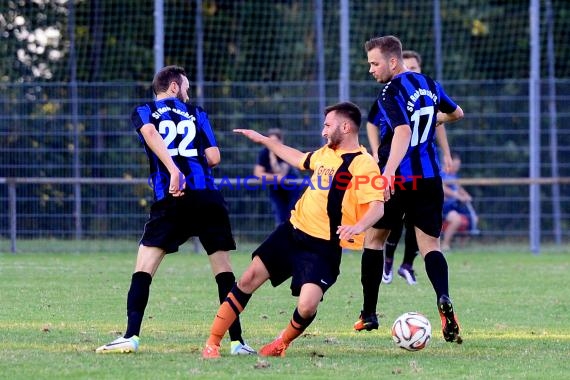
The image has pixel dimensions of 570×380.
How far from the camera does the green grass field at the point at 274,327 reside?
6.67 metres

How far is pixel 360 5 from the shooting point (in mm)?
22109

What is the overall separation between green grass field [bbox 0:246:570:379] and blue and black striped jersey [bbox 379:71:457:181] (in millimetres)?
1203

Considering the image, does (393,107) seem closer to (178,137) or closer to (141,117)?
(178,137)

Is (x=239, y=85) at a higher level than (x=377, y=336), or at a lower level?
higher

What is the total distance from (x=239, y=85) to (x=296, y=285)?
11.4 meters

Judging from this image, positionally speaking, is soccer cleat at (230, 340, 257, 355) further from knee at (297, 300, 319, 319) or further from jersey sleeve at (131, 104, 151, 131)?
jersey sleeve at (131, 104, 151, 131)

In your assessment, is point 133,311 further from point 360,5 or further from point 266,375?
point 360,5

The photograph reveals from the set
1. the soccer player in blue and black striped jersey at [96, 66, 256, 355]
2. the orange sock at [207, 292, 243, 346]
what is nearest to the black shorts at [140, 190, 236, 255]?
the soccer player in blue and black striped jersey at [96, 66, 256, 355]

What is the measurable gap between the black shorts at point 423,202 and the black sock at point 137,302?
196cm

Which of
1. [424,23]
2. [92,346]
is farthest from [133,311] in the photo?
[424,23]

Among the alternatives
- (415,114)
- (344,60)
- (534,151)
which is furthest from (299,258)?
(534,151)

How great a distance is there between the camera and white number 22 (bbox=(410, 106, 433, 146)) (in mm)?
8438

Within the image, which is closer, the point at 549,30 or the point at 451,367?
the point at 451,367

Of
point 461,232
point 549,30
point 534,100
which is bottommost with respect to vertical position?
point 461,232
